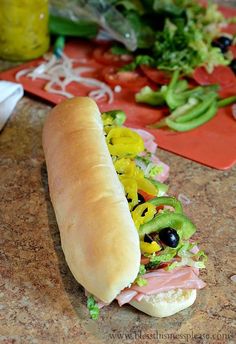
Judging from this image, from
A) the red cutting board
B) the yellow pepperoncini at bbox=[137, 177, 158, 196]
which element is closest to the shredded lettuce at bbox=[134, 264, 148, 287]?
the yellow pepperoncini at bbox=[137, 177, 158, 196]

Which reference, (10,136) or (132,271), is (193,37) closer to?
(10,136)

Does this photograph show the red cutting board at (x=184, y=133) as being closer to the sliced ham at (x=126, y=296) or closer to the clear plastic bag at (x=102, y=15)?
the clear plastic bag at (x=102, y=15)

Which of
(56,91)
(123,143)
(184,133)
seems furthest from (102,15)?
(123,143)

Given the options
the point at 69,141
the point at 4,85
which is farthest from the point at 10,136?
→ the point at 69,141

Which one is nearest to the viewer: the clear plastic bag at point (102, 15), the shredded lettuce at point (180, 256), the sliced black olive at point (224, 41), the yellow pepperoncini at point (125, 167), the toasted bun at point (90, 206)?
the toasted bun at point (90, 206)

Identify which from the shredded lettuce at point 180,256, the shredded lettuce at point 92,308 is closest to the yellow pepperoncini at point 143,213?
the shredded lettuce at point 180,256

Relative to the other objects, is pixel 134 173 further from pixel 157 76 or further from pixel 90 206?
pixel 157 76
